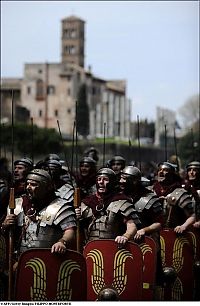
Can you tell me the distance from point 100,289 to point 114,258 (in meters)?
0.30

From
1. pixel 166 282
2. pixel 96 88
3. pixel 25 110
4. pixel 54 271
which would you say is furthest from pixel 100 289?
pixel 96 88

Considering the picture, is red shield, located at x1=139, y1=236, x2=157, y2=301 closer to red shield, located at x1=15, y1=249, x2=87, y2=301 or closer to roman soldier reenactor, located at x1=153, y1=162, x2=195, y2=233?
roman soldier reenactor, located at x1=153, y1=162, x2=195, y2=233

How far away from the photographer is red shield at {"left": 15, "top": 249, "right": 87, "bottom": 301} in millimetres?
6652

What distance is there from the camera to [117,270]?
7320 millimetres

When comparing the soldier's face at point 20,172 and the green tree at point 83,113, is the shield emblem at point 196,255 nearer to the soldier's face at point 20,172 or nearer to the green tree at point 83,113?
the soldier's face at point 20,172

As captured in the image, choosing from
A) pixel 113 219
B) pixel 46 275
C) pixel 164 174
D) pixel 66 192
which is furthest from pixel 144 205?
pixel 46 275

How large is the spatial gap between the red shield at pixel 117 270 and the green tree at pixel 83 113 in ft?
254

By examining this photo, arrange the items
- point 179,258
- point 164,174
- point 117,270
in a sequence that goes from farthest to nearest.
Result: point 164,174 < point 179,258 < point 117,270

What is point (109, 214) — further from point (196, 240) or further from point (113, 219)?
point (196, 240)

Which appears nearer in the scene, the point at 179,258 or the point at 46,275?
the point at 46,275

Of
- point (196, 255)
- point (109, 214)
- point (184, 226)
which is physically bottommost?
point (196, 255)

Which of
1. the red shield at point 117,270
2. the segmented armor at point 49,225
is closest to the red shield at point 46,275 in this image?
the segmented armor at point 49,225

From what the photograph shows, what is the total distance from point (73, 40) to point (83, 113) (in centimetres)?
4687

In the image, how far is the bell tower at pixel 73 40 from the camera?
140 metres
